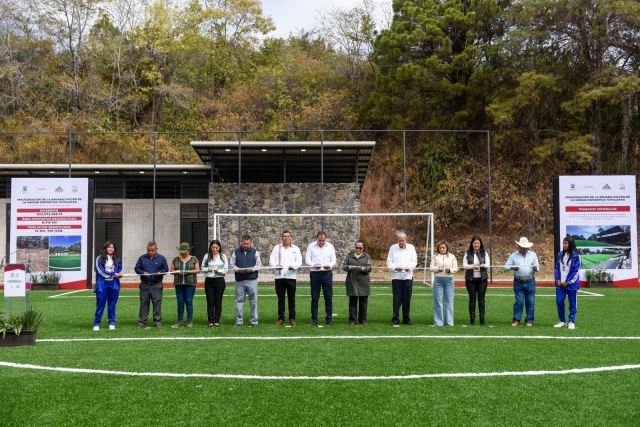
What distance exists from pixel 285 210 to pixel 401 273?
14.4 metres

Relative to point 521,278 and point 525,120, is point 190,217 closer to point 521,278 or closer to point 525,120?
point 525,120

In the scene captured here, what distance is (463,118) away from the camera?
3206 centimetres

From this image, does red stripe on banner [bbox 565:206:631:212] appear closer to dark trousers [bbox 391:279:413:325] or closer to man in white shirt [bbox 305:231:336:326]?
dark trousers [bbox 391:279:413:325]

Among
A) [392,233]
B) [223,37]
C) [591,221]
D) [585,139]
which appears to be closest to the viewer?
[591,221]

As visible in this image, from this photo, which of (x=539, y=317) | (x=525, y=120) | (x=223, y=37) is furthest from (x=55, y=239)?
(x=223, y=37)

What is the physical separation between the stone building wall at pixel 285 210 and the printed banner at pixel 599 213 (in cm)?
814

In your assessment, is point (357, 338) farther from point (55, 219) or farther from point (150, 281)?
point (55, 219)

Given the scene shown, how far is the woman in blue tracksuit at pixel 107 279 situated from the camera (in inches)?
467

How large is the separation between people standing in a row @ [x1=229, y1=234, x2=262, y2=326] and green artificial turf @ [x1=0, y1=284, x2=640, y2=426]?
12.9 inches

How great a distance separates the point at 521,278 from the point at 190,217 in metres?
18.0

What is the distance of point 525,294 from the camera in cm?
1212

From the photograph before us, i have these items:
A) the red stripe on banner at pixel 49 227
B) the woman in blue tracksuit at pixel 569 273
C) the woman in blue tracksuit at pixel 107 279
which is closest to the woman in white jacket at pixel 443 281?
the woman in blue tracksuit at pixel 569 273

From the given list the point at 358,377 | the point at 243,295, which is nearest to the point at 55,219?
the point at 243,295

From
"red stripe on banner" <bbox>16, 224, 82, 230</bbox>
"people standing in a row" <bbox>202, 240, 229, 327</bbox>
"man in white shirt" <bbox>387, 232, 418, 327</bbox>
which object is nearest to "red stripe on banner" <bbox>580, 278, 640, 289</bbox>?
"man in white shirt" <bbox>387, 232, 418, 327</bbox>
